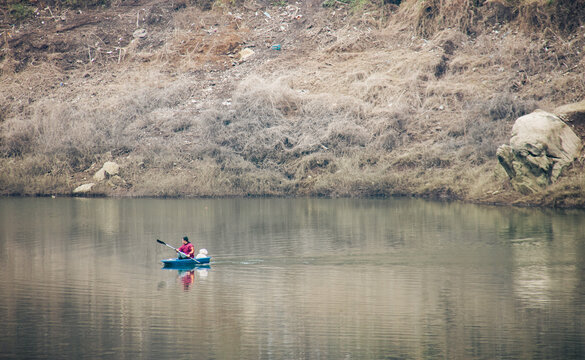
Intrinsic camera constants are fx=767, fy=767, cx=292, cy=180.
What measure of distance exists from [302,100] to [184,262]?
981 inches

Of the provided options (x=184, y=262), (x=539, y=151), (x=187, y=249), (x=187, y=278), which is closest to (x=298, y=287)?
(x=187, y=278)

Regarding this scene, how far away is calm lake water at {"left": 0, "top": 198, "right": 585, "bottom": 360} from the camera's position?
42.6 ft

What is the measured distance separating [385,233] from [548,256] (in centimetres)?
637

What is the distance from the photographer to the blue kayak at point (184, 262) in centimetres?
2062

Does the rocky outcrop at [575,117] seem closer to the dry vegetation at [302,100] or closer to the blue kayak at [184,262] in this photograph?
the dry vegetation at [302,100]

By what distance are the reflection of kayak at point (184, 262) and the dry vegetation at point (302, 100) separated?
19103 mm

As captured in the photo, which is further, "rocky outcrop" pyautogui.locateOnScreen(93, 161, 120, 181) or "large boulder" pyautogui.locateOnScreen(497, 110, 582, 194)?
"rocky outcrop" pyautogui.locateOnScreen(93, 161, 120, 181)

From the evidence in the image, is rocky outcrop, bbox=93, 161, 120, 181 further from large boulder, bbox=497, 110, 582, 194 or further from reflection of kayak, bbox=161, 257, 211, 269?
reflection of kayak, bbox=161, 257, 211, 269

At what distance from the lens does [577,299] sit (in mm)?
16312

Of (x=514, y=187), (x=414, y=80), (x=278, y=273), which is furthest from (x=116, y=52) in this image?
(x=278, y=273)

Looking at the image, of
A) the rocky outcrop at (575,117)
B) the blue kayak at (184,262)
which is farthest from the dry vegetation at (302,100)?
the blue kayak at (184,262)

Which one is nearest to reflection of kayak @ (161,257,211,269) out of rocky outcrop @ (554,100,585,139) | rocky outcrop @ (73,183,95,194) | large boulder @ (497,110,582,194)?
large boulder @ (497,110,582,194)

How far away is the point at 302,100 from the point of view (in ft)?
146

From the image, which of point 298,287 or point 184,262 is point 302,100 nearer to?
point 184,262
